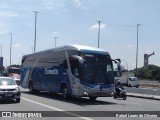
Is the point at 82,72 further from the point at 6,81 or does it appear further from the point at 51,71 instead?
the point at 51,71

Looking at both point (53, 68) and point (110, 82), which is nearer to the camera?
point (110, 82)

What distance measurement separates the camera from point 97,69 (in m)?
22.9

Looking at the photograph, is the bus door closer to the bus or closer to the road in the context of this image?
the bus

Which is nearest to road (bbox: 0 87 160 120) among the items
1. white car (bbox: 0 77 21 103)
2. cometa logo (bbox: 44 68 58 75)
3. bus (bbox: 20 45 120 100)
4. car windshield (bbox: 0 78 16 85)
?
white car (bbox: 0 77 21 103)

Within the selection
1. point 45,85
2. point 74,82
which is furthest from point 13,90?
point 45,85

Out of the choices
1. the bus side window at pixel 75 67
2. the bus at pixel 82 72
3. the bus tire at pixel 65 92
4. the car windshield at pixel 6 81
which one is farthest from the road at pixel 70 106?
the bus side window at pixel 75 67

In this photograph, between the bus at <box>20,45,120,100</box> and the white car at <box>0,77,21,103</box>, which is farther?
the bus at <box>20,45,120,100</box>

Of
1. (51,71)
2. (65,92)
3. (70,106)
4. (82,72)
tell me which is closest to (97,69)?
(82,72)

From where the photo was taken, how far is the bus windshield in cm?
2245

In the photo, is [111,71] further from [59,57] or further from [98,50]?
[59,57]

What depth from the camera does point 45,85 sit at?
28.7 m

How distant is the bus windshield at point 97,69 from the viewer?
22.5 meters

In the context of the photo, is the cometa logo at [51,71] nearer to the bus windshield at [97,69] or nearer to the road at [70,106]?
the road at [70,106]

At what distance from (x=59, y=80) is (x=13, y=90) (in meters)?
4.89
